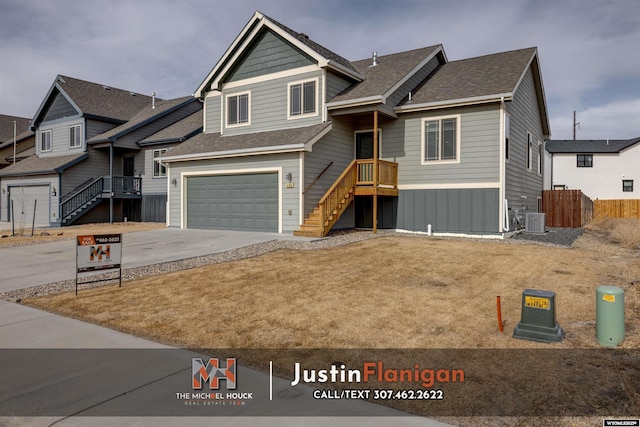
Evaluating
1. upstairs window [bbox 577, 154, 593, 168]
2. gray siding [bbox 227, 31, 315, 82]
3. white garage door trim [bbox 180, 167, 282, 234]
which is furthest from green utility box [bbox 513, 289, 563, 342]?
upstairs window [bbox 577, 154, 593, 168]

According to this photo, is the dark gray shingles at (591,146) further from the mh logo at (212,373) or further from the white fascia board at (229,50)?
the mh logo at (212,373)

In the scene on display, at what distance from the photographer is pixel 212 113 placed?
2095 cm

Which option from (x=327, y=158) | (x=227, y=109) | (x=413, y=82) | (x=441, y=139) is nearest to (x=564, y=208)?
(x=441, y=139)

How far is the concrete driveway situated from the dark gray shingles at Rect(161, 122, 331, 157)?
140 inches

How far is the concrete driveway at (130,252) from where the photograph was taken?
9500 mm

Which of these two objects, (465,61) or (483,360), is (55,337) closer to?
(483,360)

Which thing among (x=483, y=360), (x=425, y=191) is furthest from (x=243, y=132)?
(x=483, y=360)

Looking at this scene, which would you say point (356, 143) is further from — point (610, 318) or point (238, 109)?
point (610, 318)

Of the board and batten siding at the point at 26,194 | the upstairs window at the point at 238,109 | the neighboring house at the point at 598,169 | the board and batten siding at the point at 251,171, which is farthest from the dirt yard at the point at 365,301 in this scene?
the neighboring house at the point at 598,169

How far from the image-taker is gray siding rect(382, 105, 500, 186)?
606 inches

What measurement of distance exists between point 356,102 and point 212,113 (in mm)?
8396

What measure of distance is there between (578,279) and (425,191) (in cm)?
876

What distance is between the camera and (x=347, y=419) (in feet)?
10.9

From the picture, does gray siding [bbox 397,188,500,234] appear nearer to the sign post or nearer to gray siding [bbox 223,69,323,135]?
gray siding [bbox 223,69,323,135]
